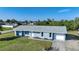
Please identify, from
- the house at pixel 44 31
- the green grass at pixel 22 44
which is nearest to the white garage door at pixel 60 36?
the house at pixel 44 31

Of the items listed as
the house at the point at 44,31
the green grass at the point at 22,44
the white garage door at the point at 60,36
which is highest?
the house at the point at 44,31

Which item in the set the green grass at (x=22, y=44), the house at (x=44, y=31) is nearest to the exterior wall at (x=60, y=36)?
the house at (x=44, y=31)

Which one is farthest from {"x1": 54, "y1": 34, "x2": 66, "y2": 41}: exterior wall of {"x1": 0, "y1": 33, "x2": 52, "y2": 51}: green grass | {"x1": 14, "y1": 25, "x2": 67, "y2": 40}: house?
{"x1": 0, "y1": 33, "x2": 52, "y2": 51}: green grass

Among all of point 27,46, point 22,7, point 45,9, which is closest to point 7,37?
point 27,46

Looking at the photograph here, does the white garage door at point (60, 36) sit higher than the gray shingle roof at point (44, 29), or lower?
lower

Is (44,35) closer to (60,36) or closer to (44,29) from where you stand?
(44,29)

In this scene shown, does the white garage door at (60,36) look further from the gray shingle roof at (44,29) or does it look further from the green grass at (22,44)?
the green grass at (22,44)

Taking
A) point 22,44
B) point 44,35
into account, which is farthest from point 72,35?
point 22,44

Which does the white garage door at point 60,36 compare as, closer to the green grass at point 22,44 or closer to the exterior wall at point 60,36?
the exterior wall at point 60,36
